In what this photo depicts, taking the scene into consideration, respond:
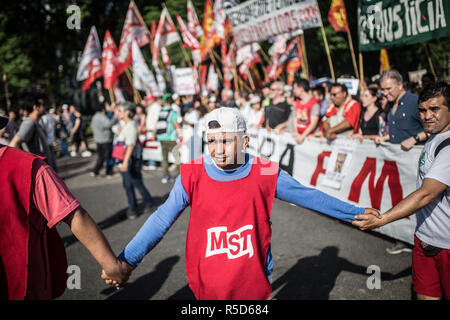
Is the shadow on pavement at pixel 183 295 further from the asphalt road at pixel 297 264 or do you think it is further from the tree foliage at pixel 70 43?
the tree foliage at pixel 70 43

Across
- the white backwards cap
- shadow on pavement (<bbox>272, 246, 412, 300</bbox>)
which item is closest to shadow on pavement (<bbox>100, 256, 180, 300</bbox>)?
shadow on pavement (<bbox>272, 246, 412, 300</bbox>)

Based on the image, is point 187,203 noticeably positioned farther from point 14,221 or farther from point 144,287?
point 144,287

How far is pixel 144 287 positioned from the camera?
3.97 metres

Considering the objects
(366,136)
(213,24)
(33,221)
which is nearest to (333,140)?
(366,136)

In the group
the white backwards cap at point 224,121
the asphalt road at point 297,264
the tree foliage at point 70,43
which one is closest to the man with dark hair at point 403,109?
the asphalt road at point 297,264

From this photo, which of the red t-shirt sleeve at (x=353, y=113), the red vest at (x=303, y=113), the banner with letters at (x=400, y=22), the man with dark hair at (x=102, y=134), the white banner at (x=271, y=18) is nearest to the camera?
the banner with letters at (x=400, y=22)

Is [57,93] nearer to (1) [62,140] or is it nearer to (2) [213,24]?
(1) [62,140]

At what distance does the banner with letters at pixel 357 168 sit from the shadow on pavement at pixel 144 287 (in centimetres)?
281

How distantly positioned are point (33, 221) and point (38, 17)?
1326 inches

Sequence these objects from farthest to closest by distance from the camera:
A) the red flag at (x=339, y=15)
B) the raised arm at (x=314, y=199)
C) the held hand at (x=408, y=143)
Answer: the red flag at (x=339, y=15), the held hand at (x=408, y=143), the raised arm at (x=314, y=199)

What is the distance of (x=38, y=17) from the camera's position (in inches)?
1166

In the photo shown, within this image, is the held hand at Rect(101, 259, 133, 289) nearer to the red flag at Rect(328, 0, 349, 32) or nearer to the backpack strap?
the backpack strap

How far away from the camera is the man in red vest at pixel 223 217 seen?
6.98 feet

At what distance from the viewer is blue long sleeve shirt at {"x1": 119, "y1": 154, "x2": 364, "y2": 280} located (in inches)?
83.1
